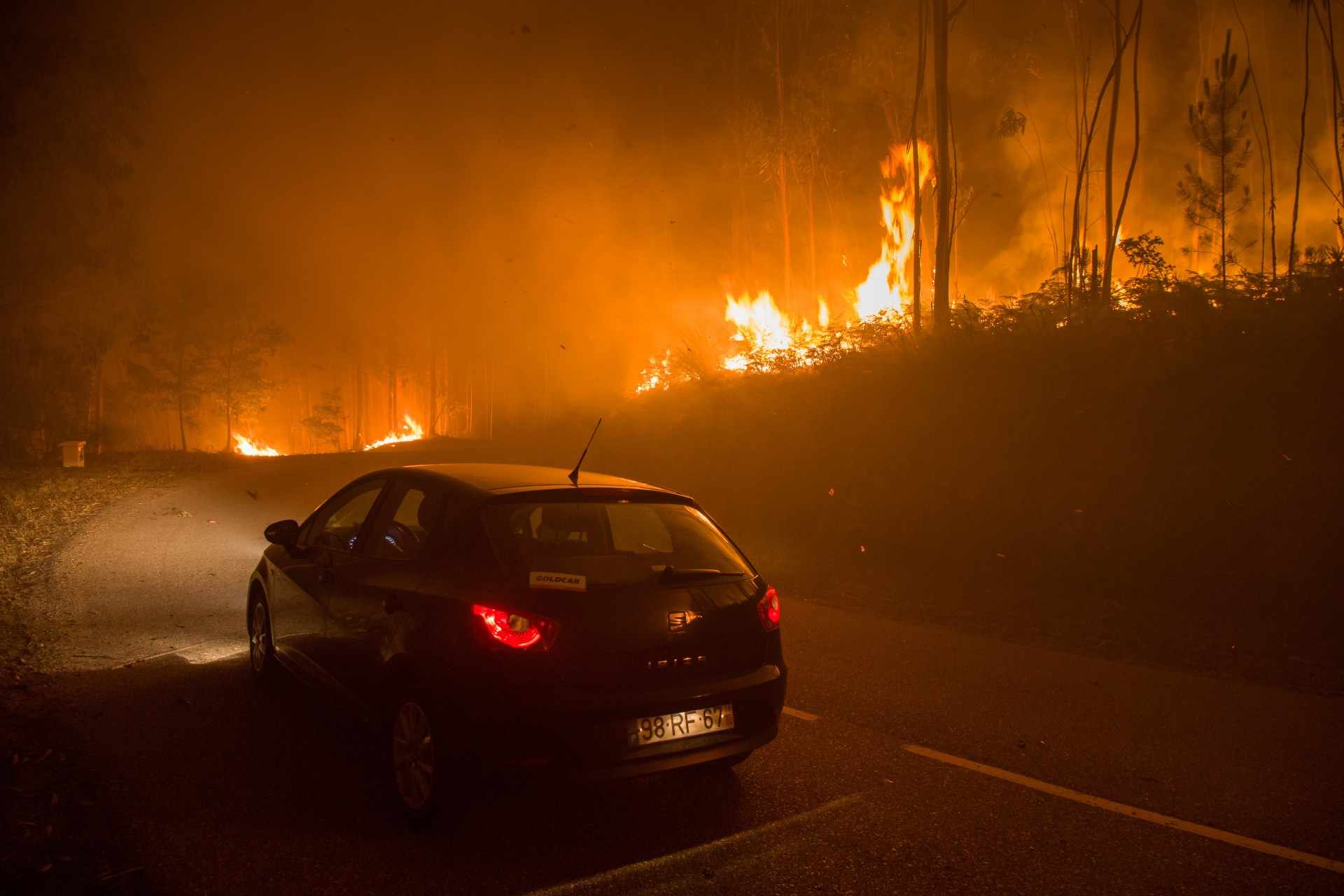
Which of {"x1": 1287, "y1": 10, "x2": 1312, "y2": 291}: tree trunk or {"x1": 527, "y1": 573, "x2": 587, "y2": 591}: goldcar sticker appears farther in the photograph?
{"x1": 1287, "y1": 10, "x2": 1312, "y2": 291}: tree trunk

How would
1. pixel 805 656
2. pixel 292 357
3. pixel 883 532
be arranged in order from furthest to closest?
1. pixel 292 357
2. pixel 883 532
3. pixel 805 656

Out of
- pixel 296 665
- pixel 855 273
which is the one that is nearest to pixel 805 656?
pixel 296 665

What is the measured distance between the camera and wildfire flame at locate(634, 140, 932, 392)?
70.2 feet

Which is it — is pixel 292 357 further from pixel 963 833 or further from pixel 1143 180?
pixel 963 833

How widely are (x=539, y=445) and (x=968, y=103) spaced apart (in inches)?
672

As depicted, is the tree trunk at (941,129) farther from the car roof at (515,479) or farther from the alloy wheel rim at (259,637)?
the alloy wheel rim at (259,637)

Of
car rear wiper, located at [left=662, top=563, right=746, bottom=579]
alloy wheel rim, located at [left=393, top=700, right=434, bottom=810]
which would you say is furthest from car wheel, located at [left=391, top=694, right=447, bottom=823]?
car rear wiper, located at [left=662, top=563, right=746, bottom=579]

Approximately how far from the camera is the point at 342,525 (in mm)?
5742

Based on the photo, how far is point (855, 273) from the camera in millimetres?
34969

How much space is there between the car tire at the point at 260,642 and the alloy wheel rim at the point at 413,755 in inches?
79.6

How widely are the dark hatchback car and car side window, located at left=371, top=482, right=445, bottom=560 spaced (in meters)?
0.01

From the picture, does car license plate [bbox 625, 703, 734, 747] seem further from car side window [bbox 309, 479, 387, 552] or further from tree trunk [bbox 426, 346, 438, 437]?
tree trunk [bbox 426, 346, 438, 437]

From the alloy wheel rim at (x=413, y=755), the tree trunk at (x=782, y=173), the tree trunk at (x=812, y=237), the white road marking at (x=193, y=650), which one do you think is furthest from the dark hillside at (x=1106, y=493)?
the tree trunk at (x=812, y=237)

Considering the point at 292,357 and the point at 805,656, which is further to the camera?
the point at 292,357
